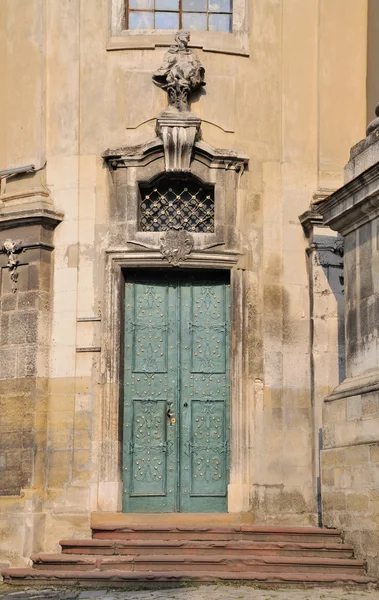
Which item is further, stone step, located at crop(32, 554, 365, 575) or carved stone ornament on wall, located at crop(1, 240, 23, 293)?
carved stone ornament on wall, located at crop(1, 240, 23, 293)

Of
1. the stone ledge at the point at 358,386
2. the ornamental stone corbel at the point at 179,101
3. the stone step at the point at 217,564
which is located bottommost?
the stone step at the point at 217,564

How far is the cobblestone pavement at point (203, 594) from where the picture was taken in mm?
12367

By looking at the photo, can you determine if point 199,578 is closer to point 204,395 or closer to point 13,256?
point 204,395

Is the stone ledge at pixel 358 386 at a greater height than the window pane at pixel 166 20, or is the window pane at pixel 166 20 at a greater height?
the window pane at pixel 166 20

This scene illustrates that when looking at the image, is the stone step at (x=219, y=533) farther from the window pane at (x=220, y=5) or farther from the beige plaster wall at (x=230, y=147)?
the window pane at (x=220, y=5)

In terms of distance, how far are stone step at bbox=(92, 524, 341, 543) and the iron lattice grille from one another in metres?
4.03

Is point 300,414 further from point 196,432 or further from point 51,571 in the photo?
point 51,571

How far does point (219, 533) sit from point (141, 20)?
6.83 meters

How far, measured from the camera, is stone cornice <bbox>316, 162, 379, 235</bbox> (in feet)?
44.3

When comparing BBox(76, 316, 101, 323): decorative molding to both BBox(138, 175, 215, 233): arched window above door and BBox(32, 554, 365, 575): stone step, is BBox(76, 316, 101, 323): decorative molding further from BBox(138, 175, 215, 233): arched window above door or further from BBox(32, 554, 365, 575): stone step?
BBox(32, 554, 365, 575): stone step

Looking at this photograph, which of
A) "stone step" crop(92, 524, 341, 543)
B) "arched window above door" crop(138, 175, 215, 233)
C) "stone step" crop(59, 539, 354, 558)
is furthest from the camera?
"arched window above door" crop(138, 175, 215, 233)

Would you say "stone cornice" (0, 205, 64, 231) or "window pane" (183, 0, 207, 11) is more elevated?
"window pane" (183, 0, 207, 11)

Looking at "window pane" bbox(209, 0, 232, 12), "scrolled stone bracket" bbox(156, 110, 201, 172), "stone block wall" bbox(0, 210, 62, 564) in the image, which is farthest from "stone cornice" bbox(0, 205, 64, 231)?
"window pane" bbox(209, 0, 232, 12)

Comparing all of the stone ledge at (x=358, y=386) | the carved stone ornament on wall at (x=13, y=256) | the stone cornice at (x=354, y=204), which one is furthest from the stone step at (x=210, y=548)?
the carved stone ornament on wall at (x=13, y=256)
